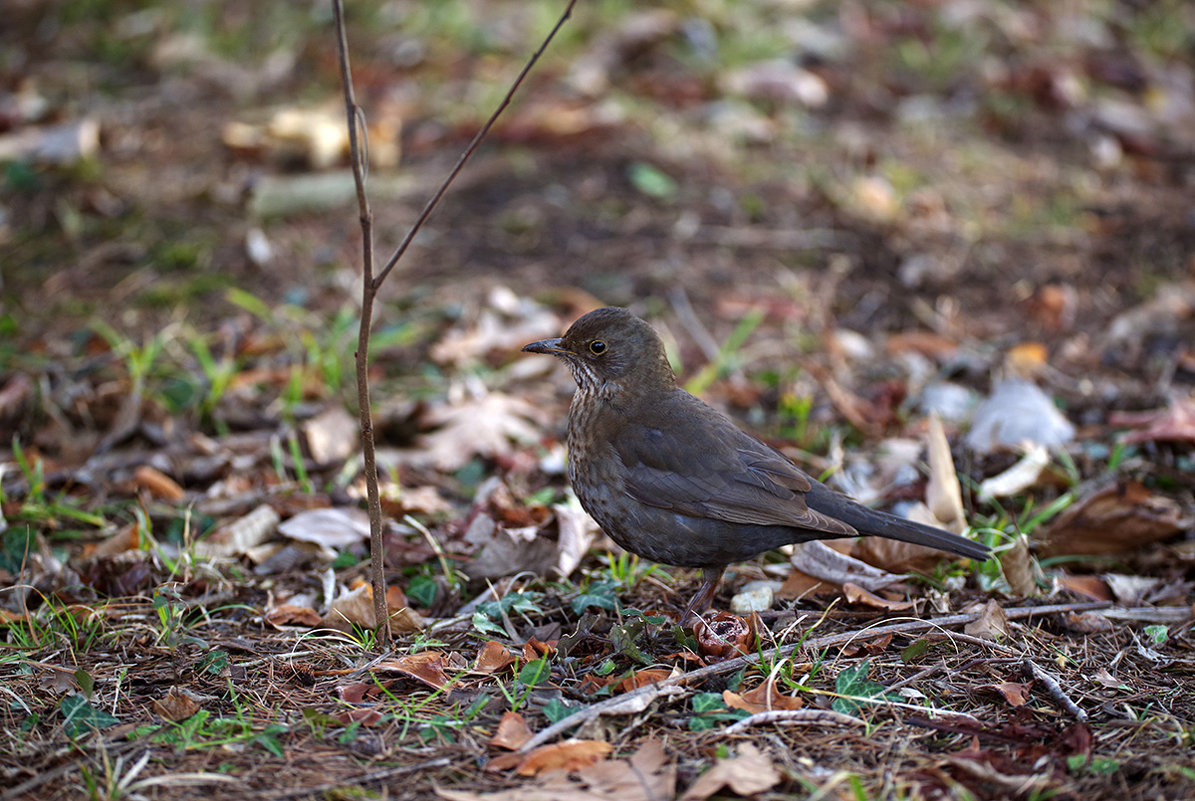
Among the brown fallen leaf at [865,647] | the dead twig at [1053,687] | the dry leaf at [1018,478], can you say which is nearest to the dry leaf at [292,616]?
the brown fallen leaf at [865,647]

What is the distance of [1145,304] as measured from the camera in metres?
6.23

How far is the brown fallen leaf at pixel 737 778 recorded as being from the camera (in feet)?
8.23

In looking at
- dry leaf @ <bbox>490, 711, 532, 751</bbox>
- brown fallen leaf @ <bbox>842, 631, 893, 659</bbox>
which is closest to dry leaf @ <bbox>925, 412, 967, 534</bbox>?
brown fallen leaf @ <bbox>842, 631, 893, 659</bbox>

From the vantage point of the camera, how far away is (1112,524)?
398 cm

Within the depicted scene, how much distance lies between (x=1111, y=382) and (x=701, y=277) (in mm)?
2257

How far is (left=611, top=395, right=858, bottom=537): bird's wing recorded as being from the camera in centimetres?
358

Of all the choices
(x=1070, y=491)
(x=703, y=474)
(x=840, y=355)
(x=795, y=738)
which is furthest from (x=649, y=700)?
(x=840, y=355)

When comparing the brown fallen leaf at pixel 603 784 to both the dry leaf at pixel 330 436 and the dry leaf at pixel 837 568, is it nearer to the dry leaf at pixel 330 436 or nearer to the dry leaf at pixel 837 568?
the dry leaf at pixel 837 568

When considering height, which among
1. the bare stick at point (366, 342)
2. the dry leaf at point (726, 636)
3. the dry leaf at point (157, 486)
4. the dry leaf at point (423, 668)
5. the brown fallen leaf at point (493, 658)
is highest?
the bare stick at point (366, 342)

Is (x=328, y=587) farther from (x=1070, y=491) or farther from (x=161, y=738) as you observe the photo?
(x=1070, y=491)

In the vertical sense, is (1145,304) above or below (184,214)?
below

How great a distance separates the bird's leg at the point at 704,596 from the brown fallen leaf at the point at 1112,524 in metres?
1.29

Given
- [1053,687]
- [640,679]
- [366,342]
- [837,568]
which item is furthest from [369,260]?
[1053,687]

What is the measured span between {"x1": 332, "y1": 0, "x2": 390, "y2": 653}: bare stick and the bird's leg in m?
0.96
